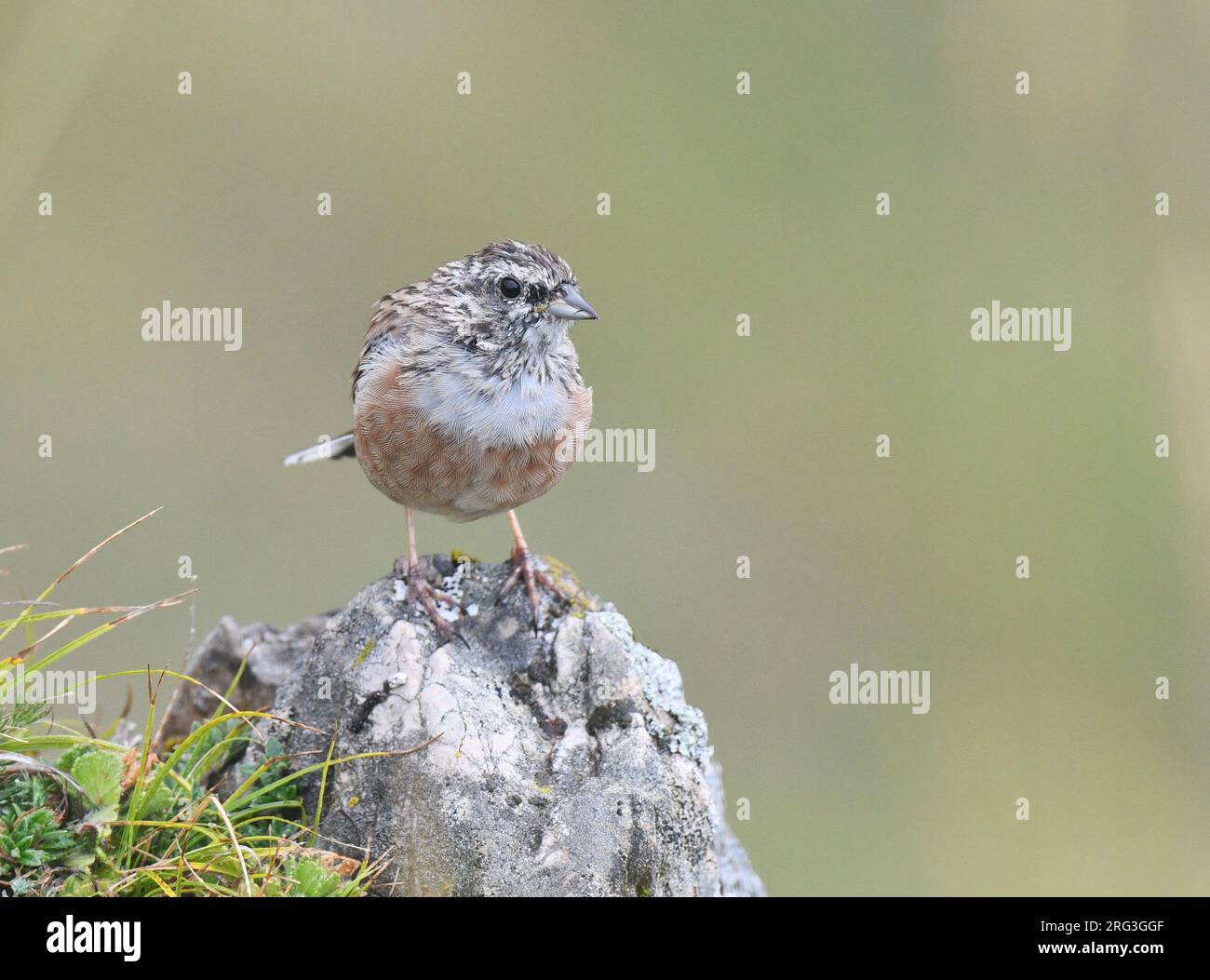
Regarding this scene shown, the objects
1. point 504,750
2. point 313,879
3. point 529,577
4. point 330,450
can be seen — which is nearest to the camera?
point 313,879

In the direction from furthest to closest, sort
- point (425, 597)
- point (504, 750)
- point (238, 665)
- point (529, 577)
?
point (238, 665)
point (529, 577)
point (425, 597)
point (504, 750)

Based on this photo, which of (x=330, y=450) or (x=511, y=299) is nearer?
(x=511, y=299)

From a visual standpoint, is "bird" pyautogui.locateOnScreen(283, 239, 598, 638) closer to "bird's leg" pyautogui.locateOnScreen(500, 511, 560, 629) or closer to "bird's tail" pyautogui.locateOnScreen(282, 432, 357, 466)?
"bird's leg" pyautogui.locateOnScreen(500, 511, 560, 629)

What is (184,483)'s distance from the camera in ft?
32.4

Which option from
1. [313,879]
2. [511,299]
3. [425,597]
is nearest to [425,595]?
[425,597]

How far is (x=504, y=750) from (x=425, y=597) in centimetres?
85

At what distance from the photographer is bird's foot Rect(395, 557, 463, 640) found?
207 inches

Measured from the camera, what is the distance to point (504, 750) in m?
4.80

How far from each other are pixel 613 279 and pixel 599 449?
582 cm

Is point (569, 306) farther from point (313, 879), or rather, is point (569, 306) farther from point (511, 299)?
point (313, 879)

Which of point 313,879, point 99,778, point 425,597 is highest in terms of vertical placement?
point 425,597

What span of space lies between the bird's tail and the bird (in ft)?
2.65

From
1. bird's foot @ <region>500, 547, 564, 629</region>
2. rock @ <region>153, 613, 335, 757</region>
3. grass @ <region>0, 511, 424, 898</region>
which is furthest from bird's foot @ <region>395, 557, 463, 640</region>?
grass @ <region>0, 511, 424, 898</region>

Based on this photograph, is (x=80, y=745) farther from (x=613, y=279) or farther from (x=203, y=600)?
(x=613, y=279)
